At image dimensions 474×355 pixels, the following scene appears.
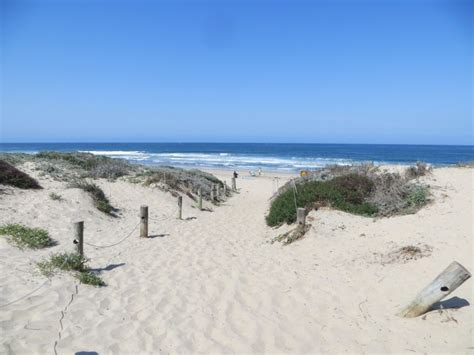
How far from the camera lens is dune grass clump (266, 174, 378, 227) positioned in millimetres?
11191

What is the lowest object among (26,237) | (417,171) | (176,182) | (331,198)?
(26,237)

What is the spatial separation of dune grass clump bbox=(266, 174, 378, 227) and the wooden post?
5.66 meters

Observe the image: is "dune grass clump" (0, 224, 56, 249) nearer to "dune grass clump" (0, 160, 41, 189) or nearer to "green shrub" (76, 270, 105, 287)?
"green shrub" (76, 270, 105, 287)

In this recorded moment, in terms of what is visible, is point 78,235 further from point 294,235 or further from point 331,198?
point 331,198

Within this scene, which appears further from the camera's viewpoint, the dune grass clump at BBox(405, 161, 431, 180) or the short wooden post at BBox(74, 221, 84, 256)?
the dune grass clump at BBox(405, 161, 431, 180)

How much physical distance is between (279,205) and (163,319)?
755 centimetres

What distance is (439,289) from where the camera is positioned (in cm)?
498

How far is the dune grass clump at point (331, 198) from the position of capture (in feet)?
36.7

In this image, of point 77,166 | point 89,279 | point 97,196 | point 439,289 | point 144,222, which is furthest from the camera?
point 77,166

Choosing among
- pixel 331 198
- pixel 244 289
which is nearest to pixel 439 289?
pixel 244 289

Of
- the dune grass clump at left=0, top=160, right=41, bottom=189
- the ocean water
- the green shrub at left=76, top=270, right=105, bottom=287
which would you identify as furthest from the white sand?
the ocean water

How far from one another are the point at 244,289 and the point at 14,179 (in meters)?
10.0

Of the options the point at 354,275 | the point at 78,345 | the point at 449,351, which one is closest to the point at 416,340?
the point at 449,351

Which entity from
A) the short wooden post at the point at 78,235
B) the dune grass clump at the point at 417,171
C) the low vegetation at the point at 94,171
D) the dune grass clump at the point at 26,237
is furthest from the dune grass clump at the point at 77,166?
the dune grass clump at the point at 417,171
